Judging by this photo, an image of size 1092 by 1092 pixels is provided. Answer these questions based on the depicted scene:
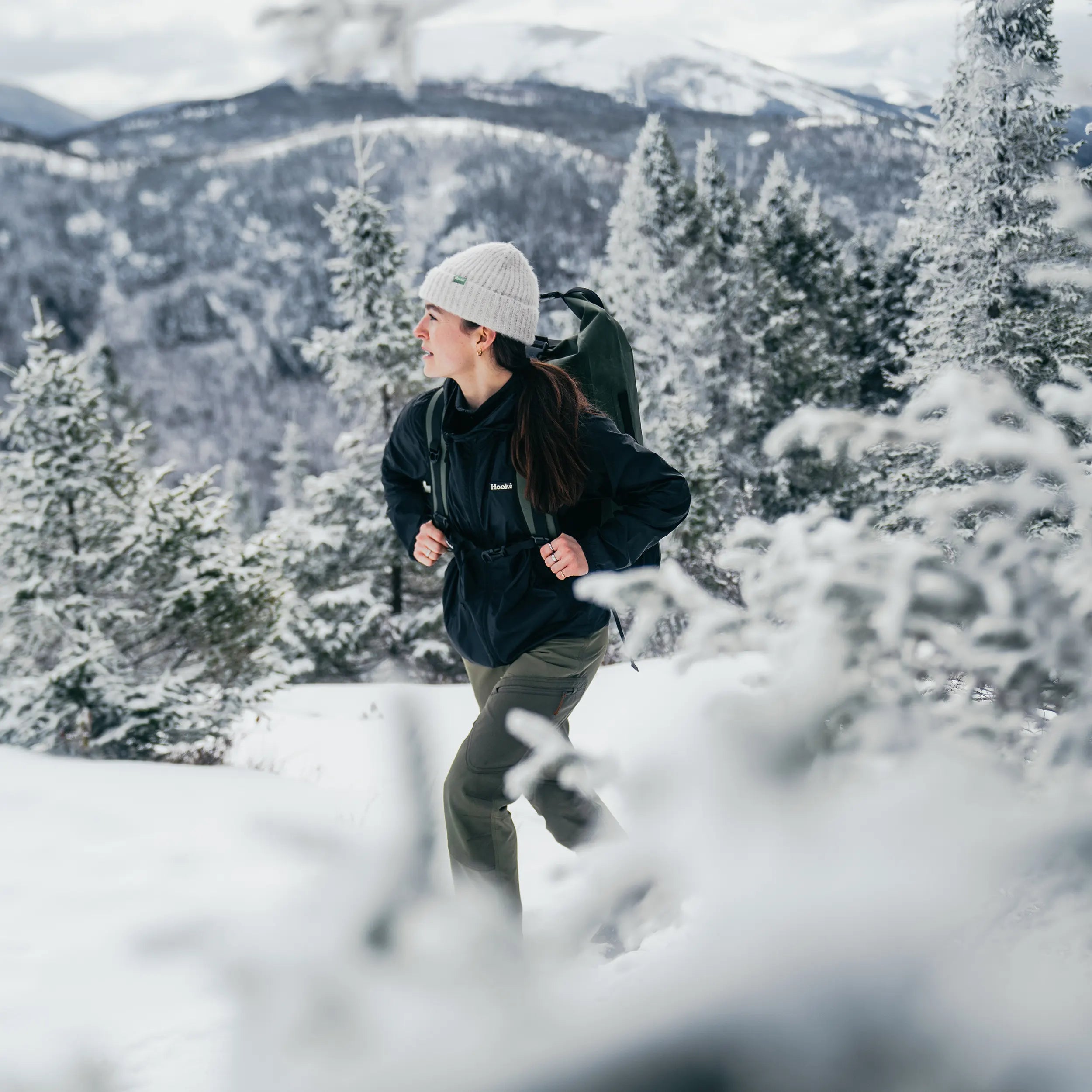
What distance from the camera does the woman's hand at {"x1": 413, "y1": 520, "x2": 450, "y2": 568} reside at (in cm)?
287

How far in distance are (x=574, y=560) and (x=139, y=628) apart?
6078 mm

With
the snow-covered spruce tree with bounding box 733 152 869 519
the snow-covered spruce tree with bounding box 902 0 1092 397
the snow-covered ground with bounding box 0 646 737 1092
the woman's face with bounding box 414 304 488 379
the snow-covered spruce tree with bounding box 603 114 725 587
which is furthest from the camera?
the snow-covered spruce tree with bounding box 733 152 869 519

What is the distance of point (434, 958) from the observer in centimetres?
84

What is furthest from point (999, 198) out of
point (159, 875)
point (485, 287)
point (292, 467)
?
point (292, 467)

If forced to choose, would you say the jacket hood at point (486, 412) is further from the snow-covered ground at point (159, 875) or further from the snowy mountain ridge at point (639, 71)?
the snowy mountain ridge at point (639, 71)

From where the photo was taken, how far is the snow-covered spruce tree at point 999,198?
12273 mm

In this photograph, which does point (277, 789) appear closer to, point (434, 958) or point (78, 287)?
point (434, 958)

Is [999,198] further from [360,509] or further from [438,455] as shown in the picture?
[438,455]

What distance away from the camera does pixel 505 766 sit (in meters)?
2.43

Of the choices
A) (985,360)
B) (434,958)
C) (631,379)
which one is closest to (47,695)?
(631,379)

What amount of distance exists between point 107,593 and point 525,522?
6.08 metres

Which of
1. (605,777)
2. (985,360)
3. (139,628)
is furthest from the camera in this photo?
(985,360)

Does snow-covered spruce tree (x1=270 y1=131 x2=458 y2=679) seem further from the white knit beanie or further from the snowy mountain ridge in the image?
the snowy mountain ridge

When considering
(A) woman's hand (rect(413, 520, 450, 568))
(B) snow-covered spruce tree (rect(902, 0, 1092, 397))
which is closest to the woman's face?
(A) woman's hand (rect(413, 520, 450, 568))
